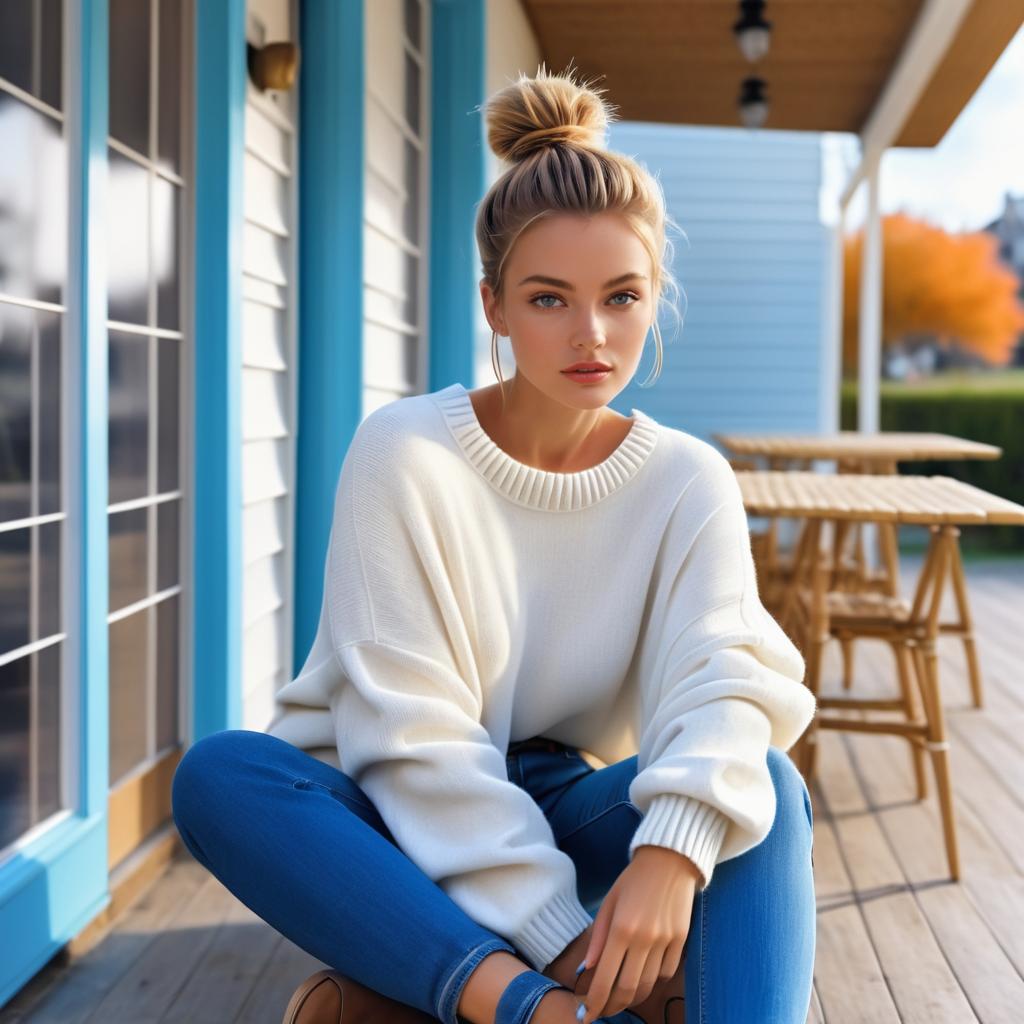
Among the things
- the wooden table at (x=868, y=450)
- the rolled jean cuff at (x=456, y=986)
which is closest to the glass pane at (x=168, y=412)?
the rolled jean cuff at (x=456, y=986)

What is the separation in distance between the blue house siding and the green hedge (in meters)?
3.08

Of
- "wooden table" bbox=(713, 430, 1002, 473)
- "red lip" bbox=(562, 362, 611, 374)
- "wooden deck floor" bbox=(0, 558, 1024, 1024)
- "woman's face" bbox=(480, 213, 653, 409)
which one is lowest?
"wooden deck floor" bbox=(0, 558, 1024, 1024)

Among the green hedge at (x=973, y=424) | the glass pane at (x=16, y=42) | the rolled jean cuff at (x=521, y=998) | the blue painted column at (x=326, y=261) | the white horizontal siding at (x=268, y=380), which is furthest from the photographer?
the green hedge at (x=973, y=424)

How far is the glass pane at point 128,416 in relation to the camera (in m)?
2.20

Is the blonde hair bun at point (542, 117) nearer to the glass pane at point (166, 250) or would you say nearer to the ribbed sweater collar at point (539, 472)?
the ribbed sweater collar at point (539, 472)

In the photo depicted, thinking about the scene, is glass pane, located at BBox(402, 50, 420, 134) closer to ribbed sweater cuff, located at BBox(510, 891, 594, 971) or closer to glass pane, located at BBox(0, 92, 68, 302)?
glass pane, located at BBox(0, 92, 68, 302)

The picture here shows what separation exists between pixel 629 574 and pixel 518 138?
0.56 m

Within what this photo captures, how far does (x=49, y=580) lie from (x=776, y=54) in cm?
498

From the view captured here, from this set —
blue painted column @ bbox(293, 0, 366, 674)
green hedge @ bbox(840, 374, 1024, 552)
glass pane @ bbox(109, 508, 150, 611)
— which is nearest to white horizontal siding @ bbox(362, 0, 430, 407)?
blue painted column @ bbox(293, 0, 366, 674)

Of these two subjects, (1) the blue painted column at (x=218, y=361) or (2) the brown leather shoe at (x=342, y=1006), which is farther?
(1) the blue painted column at (x=218, y=361)

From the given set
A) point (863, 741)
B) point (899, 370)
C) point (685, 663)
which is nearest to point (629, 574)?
point (685, 663)

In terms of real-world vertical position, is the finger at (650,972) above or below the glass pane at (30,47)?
below

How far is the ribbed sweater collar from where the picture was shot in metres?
1.64

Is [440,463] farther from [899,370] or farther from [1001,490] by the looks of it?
[899,370]
